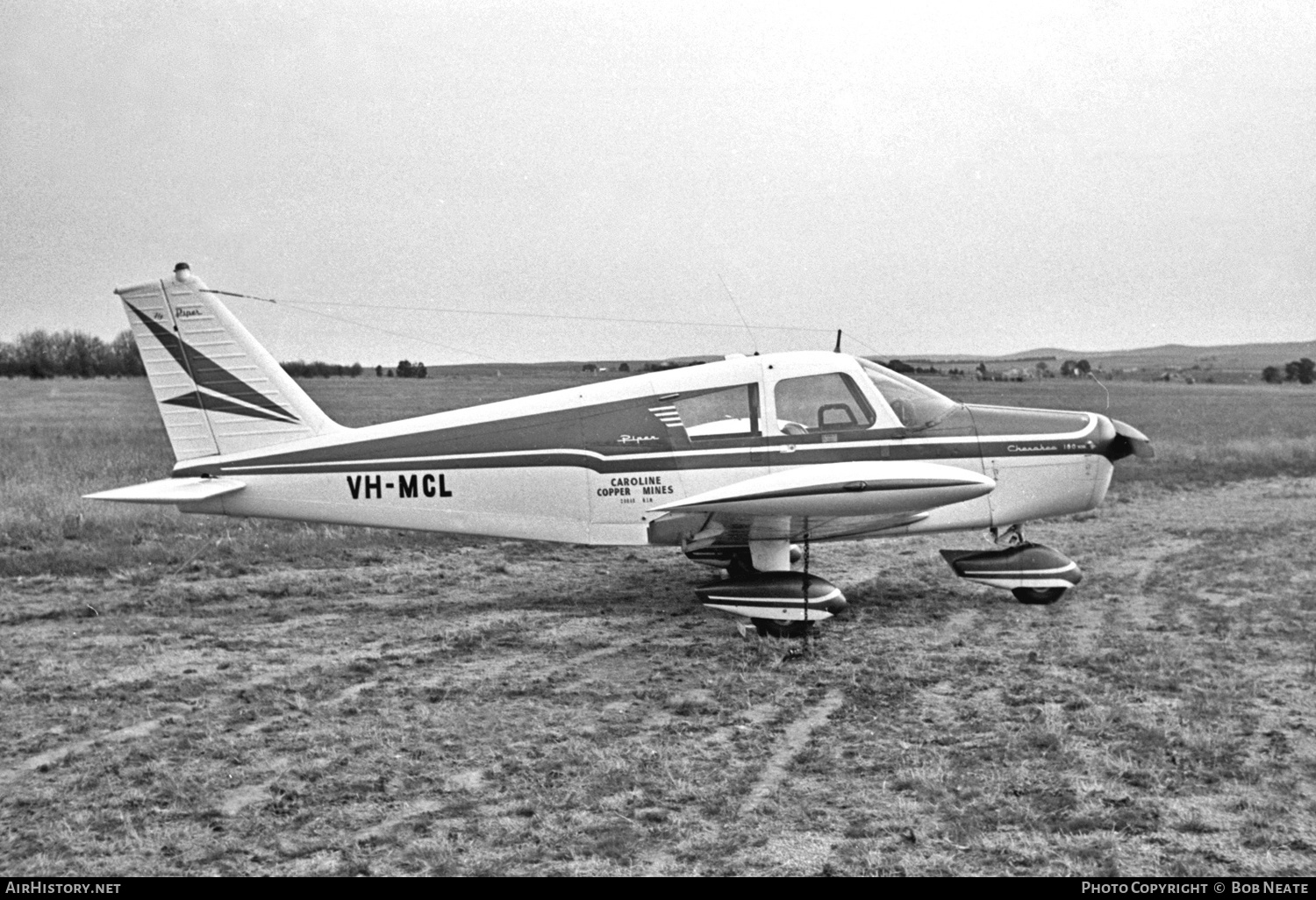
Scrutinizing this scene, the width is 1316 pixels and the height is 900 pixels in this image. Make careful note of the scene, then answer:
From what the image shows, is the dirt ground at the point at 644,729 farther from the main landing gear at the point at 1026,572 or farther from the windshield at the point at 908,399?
the windshield at the point at 908,399

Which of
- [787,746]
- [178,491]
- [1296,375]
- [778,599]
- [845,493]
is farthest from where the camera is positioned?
[1296,375]

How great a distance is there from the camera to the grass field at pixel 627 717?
4.56 m

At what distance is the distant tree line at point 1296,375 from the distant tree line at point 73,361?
72381 mm

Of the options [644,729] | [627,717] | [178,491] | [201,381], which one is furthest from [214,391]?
[644,729]

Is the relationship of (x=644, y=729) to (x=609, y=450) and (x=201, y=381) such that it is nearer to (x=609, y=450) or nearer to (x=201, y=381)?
(x=609, y=450)

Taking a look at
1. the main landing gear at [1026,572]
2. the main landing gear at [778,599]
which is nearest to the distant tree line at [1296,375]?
the main landing gear at [1026,572]

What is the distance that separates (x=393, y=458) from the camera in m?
9.16

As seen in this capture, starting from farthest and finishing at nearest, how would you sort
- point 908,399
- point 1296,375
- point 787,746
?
point 1296,375, point 908,399, point 787,746

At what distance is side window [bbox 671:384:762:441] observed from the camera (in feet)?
29.6

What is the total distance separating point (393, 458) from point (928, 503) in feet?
14.7

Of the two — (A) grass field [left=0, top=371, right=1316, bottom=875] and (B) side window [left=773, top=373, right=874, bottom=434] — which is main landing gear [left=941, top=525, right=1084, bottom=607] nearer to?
(A) grass field [left=0, top=371, right=1316, bottom=875]

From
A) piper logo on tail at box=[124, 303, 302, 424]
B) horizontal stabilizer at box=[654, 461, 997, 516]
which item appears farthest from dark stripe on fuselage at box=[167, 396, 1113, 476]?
horizontal stabilizer at box=[654, 461, 997, 516]

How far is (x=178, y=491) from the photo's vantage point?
8.96 m

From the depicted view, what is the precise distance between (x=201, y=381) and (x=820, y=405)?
5448 mm
